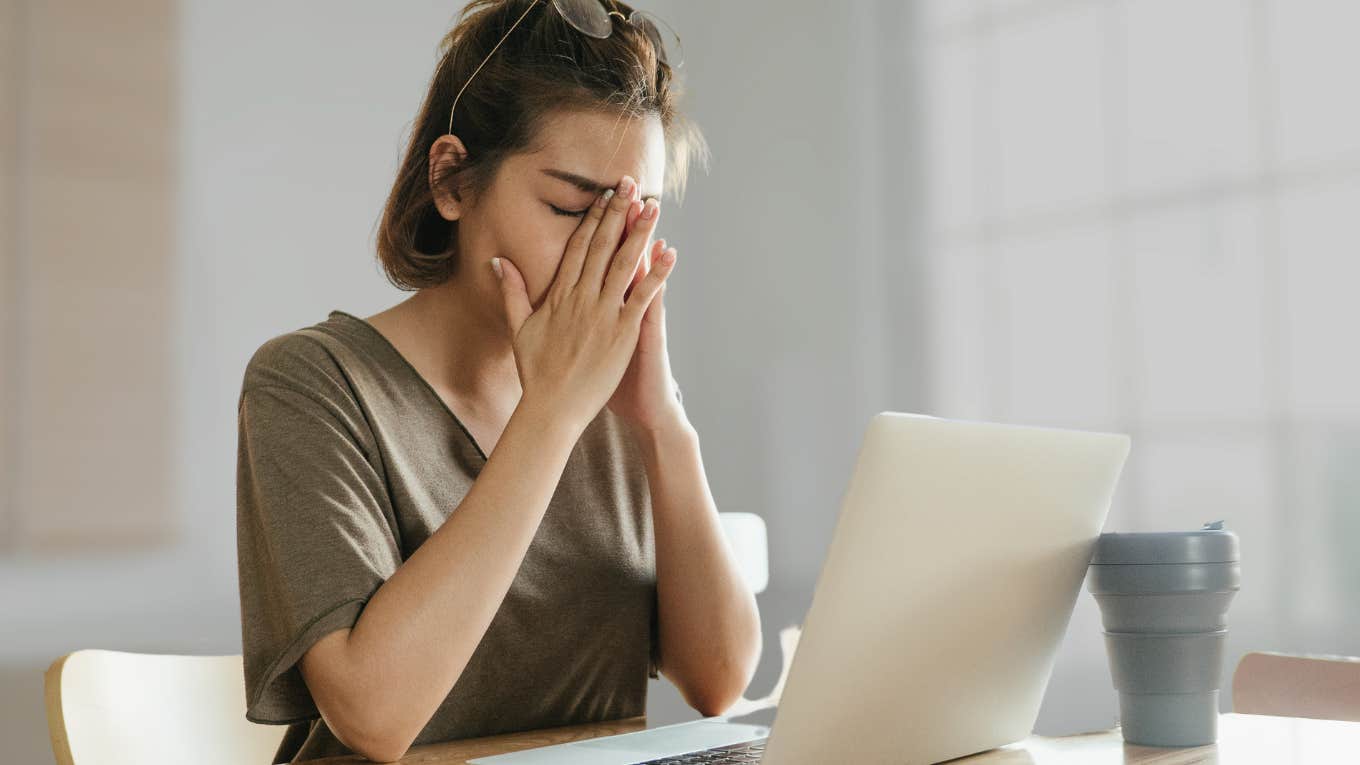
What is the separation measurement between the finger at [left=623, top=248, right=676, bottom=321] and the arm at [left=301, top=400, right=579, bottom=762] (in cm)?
18

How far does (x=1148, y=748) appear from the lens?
79 centimetres

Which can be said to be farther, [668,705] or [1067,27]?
[668,705]

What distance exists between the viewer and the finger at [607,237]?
1034 mm

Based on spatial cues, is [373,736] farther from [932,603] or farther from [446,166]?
[446,166]

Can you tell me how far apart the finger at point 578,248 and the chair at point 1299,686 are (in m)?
0.68

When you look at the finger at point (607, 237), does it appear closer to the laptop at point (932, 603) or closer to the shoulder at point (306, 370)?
the shoulder at point (306, 370)

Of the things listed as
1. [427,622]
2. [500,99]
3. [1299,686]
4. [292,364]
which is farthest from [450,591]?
[1299,686]

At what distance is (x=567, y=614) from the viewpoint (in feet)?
3.59

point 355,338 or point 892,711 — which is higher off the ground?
point 355,338

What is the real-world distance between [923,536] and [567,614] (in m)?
0.53

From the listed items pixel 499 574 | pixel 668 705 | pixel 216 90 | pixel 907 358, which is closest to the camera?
pixel 499 574

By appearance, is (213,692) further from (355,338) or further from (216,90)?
(216,90)

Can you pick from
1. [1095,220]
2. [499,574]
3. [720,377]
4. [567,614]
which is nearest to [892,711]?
[499,574]

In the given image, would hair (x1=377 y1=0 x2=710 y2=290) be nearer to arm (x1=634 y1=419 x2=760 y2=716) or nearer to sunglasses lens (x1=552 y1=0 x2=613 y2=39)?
sunglasses lens (x1=552 y1=0 x2=613 y2=39)
